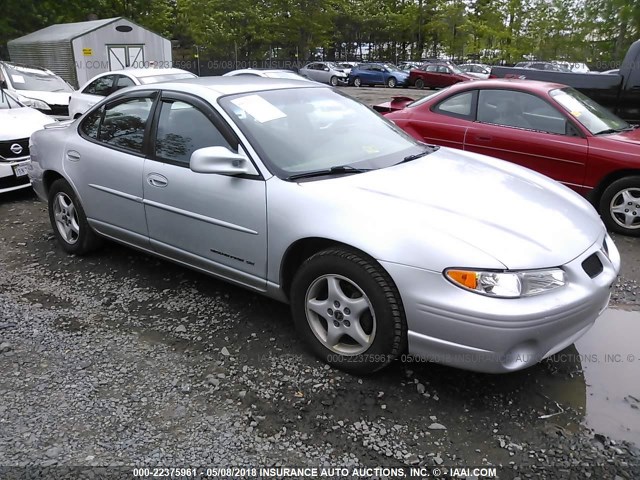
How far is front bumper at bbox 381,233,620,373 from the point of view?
2457 millimetres

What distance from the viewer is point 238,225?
3.25 meters

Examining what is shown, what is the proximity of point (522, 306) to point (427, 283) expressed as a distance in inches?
16.8

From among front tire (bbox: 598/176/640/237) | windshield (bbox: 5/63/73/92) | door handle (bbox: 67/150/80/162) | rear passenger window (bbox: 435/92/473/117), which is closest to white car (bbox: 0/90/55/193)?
door handle (bbox: 67/150/80/162)

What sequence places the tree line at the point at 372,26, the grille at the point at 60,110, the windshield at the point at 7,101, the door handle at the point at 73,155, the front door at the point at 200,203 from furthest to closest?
the tree line at the point at 372,26
the grille at the point at 60,110
the windshield at the point at 7,101
the door handle at the point at 73,155
the front door at the point at 200,203

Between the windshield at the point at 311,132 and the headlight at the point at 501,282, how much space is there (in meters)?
1.06

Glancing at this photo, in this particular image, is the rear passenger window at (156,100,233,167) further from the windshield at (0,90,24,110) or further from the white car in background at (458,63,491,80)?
the white car in background at (458,63,491,80)

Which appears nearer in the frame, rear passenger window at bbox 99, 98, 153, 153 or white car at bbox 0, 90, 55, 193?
rear passenger window at bbox 99, 98, 153, 153

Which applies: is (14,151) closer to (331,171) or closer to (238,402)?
(331,171)

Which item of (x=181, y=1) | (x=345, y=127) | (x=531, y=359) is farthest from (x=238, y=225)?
(x=181, y=1)

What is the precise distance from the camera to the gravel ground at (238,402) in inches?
96.0

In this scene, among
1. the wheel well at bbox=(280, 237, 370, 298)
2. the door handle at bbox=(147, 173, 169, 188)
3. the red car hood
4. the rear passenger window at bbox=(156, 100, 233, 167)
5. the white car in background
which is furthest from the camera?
the white car in background

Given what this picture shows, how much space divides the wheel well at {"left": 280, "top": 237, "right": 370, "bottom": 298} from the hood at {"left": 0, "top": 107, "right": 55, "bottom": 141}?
4.74 m

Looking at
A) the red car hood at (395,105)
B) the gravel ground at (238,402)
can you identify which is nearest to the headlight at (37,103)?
the red car hood at (395,105)

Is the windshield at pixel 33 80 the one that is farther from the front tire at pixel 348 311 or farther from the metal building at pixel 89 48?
the front tire at pixel 348 311
